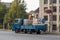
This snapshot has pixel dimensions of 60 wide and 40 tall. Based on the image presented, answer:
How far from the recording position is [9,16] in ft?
224

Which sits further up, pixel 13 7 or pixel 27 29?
pixel 13 7

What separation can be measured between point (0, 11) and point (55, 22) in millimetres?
20942

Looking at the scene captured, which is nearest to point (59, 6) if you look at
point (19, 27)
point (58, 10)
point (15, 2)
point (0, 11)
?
A: point (58, 10)

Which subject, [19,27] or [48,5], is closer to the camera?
[19,27]

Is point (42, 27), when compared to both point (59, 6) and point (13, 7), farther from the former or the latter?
point (59, 6)

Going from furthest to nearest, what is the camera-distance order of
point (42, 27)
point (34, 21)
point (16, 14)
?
point (16, 14), point (34, 21), point (42, 27)

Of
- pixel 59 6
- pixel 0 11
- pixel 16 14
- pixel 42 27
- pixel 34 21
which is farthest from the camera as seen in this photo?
pixel 0 11

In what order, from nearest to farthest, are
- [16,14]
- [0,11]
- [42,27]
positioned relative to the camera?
[42,27]
[16,14]
[0,11]

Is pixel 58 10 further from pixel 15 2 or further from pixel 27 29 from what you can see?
pixel 27 29

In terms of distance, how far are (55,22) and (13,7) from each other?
1351cm

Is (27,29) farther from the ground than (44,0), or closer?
closer

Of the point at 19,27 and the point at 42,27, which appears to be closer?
the point at 42,27

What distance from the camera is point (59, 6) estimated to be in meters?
73.1

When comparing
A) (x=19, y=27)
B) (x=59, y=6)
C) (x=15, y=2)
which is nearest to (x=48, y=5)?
(x=59, y=6)
